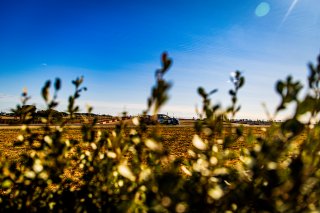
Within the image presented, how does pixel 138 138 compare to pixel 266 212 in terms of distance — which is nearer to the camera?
pixel 266 212

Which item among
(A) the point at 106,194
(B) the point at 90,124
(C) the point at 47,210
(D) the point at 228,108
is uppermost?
(D) the point at 228,108

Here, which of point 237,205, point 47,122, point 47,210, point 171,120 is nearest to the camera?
point 237,205

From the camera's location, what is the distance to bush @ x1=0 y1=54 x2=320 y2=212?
4.58 feet

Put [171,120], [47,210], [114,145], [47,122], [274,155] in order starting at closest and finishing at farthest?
[274,155] < [114,145] < [47,210] < [47,122] < [171,120]

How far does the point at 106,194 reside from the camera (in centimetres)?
204

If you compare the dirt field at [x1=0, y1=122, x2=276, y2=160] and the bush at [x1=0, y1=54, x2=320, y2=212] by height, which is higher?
the bush at [x1=0, y1=54, x2=320, y2=212]

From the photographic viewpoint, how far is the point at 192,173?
89.8 inches

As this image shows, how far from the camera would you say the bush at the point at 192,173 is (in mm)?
1395

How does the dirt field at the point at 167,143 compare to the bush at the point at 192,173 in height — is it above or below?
below

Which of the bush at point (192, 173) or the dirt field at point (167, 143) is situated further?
the dirt field at point (167, 143)

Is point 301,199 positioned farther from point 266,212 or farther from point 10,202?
point 10,202

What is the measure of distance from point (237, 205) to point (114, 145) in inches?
33.9

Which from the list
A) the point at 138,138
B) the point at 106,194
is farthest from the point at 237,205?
the point at 106,194

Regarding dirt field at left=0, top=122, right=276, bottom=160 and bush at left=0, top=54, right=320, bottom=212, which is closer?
bush at left=0, top=54, right=320, bottom=212
